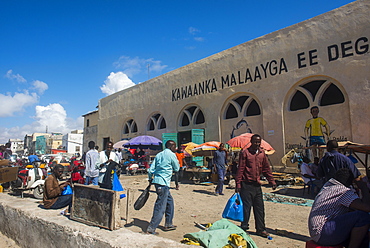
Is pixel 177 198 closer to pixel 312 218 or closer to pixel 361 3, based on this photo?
pixel 312 218

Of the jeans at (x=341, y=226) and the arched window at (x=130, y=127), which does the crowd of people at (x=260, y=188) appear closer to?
the jeans at (x=341, y=226)

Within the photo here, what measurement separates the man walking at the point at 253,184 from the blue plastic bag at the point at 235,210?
0.13 meters

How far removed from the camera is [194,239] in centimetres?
323

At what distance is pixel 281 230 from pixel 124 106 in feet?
61.7

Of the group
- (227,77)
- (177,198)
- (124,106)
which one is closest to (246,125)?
(227,77)

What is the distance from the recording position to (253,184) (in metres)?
4.54

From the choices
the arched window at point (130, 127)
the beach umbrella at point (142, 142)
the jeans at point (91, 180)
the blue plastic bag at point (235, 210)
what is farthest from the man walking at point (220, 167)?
the arched window at point (130, 127)

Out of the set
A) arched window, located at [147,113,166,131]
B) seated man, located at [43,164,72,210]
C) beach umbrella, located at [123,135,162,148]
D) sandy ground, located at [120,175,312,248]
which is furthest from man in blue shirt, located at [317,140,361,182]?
arched window, located at [147,113,166,131]

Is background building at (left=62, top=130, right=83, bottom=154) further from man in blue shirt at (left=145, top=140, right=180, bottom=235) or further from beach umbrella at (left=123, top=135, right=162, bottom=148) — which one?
man in blue shirt at (left=145, top=140, right=180, bottom=235)

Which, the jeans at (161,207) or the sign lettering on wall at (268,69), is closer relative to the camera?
the jeans at (161,207)

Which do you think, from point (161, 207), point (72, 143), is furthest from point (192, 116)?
point (72, 143)

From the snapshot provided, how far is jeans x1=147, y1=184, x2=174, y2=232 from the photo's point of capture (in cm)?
444

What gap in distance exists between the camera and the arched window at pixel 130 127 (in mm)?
21188

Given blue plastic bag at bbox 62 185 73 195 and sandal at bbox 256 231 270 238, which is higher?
blue plastic bag at bbox 62 185 73 195
